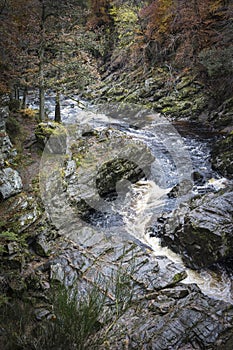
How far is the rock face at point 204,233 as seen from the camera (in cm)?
584

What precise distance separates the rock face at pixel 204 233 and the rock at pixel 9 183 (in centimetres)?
406

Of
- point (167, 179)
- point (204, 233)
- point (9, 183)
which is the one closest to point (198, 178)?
point (167, 179)

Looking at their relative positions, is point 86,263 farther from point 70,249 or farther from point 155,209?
point 155,209

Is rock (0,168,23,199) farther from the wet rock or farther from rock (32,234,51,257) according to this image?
the wet rock

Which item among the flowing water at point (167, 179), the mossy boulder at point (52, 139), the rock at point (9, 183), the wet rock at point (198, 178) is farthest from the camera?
the wet rock at point (198, 178)

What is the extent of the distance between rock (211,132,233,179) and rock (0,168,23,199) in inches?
268

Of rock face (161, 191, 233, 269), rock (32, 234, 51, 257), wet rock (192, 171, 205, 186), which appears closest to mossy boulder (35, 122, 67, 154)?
rock (32, 234, 51, 257)

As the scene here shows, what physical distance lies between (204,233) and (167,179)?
3.90 metres

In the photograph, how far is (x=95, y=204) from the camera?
8281mm

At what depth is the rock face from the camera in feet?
19.1

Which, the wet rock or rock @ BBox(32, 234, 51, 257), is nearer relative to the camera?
rock @ BBox(32, 234, 51, 257)

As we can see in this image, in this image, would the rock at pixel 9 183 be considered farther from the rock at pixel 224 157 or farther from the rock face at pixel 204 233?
the rock at pixel 224 157

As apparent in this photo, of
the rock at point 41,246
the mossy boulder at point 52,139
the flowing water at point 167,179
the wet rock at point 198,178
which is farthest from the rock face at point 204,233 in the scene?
the mossy boulder at point 52,139

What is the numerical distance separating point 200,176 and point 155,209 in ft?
7.65
